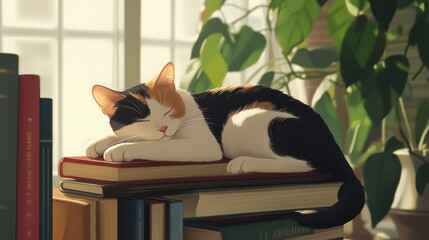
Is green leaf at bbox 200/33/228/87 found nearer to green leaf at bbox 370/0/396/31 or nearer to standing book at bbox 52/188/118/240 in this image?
green leaf at bbox 370/0/396/31

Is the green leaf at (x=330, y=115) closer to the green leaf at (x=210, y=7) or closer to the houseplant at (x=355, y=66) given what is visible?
the houseplant at (x=355, y=66)

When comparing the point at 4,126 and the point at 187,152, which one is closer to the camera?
the point at 4,126

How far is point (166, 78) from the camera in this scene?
2.62 ft

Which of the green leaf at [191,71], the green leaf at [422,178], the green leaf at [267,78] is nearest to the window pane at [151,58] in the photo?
the green leaf at [191,71]

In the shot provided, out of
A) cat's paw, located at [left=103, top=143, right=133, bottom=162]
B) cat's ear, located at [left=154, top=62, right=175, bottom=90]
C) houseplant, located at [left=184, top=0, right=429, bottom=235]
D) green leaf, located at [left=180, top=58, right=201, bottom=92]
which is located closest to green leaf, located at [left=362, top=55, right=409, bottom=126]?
houseplant, located at [left=184, top=0, right=429, bottom=235]

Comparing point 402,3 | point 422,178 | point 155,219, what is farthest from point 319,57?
point 155,219

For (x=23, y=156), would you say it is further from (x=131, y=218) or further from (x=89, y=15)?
(x=89, y=15)

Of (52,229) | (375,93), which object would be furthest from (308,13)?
(52,229)

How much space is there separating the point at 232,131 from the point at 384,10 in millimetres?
402

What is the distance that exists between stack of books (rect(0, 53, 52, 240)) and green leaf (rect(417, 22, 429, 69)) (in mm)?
697

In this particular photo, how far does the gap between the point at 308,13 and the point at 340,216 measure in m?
0.45

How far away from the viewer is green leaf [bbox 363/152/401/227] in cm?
106

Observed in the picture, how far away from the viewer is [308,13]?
3.60 ft

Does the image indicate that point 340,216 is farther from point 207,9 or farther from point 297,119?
point 207,9
